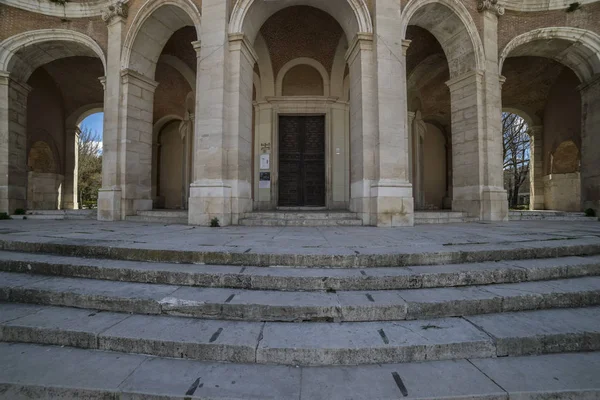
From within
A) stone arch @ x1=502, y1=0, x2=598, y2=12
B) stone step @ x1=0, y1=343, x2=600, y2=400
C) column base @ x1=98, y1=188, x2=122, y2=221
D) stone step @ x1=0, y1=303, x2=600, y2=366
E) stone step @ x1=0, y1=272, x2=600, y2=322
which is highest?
stone arch @ x1=502, y1=0, x2=598, y2=12

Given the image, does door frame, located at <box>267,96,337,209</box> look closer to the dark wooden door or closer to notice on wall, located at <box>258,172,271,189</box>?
the dark wooden door

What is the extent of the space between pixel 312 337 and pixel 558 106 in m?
18.6

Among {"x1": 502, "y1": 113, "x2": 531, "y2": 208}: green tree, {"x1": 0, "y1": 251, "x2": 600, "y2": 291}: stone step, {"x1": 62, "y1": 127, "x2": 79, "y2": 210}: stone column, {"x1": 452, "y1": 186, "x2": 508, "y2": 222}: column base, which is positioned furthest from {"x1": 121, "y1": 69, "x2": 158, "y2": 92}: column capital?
{"x1": 502, "y1": 113, "x2": 531, "y2": 208}: green tree

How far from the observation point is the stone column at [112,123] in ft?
26.8

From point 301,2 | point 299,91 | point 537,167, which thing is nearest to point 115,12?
point 301,2

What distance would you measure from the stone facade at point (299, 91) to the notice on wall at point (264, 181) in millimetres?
64

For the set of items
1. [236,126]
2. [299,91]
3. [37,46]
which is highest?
[37,46]

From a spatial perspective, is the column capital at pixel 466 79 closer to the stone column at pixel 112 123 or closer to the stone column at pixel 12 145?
the stone column at pixel 112 123

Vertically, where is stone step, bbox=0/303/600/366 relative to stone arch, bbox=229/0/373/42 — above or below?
below

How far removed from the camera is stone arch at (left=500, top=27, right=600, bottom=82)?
8.89 metres

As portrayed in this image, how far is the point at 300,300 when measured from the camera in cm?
244

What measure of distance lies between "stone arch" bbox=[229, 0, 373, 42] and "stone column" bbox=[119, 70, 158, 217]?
3.93 meters

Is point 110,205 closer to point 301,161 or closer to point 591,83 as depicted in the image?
point 301,161

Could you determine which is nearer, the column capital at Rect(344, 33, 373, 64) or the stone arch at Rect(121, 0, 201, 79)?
the column capital at Rect(344, 33, 373, 64)
